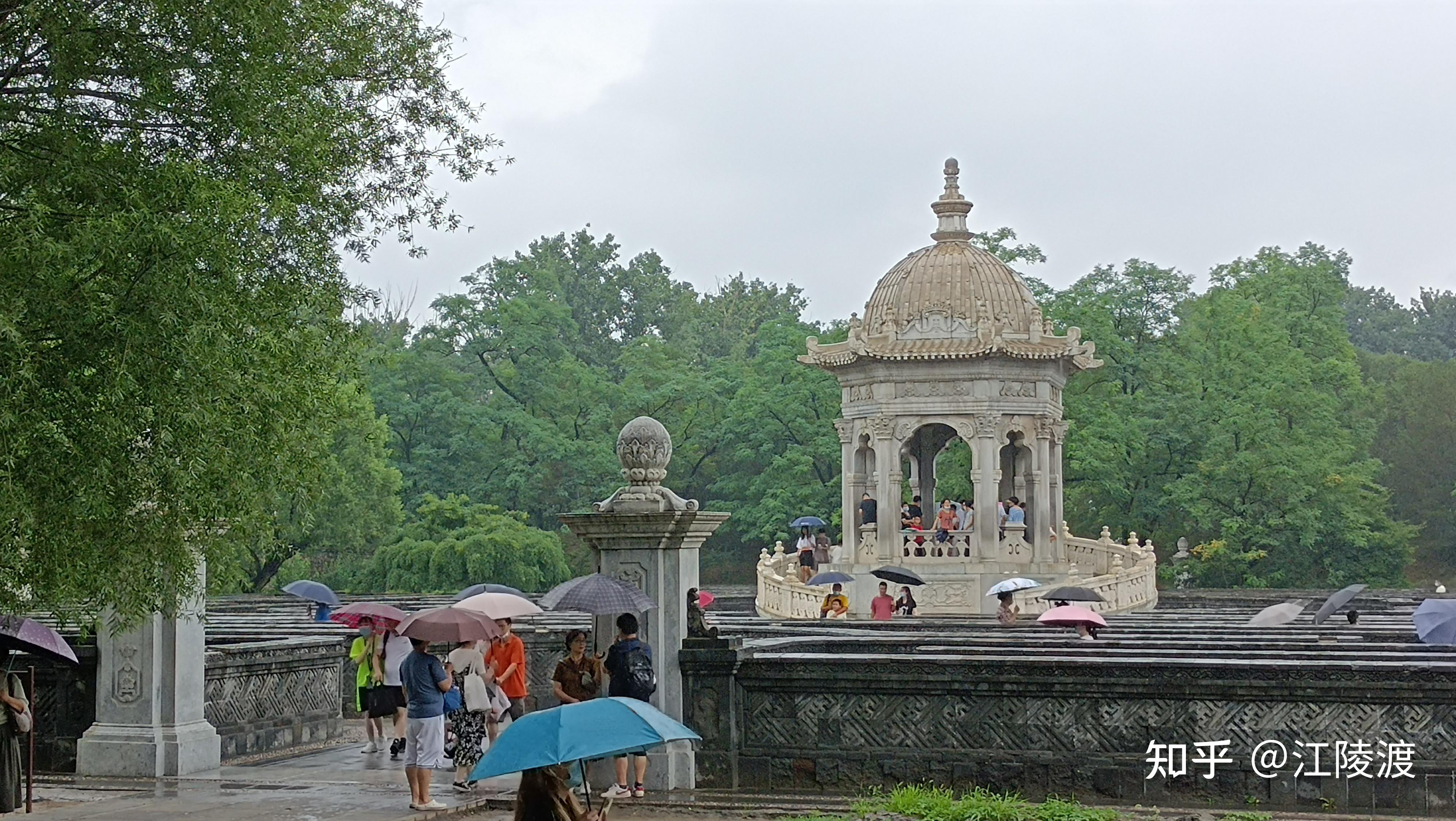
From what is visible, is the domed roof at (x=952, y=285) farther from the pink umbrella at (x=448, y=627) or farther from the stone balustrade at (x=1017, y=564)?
the pink umbrella at (x=448, y=627)

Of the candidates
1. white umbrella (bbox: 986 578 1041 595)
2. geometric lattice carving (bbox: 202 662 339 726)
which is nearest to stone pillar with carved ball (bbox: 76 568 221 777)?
geometric lattice carving (bbox: 202 662 339 726)

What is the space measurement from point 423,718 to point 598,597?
5.30 ft

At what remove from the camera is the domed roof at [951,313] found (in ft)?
107

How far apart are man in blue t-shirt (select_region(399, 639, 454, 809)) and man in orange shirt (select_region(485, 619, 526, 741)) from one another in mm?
1778

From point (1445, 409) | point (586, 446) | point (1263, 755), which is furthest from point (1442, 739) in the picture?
point (1445, 409)

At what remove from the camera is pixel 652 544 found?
14492 mm

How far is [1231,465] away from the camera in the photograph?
44375mm

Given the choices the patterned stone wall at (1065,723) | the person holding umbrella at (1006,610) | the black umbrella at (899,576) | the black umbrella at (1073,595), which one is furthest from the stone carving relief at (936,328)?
the patterned stone wall at (1065,723)

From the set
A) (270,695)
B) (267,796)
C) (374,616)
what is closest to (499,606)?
(374,616)

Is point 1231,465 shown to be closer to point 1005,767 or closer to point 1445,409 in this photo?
point 1445,409

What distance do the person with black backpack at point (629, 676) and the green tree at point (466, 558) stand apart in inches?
1189

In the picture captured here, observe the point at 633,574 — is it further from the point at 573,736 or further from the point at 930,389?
the point at 930,389

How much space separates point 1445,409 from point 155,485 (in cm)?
5573

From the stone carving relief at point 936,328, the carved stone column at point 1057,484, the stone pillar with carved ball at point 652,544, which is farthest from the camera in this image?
the carved stone column at point 1057,484
